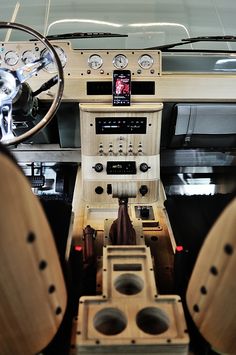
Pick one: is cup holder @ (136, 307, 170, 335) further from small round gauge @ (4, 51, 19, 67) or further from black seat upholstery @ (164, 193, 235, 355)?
small round gauge @ (4, 51, 19, 67)

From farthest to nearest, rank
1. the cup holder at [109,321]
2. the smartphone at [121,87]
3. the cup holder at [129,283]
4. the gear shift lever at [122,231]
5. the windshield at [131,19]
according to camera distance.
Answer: the windshield at [131,19] → the smartphone at [121,87] → the gear shift lever at [122,231] → the cup holder at [129,283] → the cup holder at [109,321]

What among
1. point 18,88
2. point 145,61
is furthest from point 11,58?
point 145,61

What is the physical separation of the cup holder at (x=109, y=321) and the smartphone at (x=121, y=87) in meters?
1.14

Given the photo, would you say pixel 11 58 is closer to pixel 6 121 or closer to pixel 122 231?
pixel 6 121

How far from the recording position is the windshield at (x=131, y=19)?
2.20m

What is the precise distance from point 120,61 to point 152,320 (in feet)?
4.22

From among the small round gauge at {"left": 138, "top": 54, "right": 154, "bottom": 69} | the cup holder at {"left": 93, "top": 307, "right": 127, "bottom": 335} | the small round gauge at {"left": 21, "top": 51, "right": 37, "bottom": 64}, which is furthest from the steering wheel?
the cup holder at {"left": 93, "top": 307, "right": 127, "bottom": 335}

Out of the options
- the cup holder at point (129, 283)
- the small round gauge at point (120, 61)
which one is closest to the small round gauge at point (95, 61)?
the small round gauge at point (120, 61)

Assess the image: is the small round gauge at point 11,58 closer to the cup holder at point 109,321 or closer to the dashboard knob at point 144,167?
the dashboard knob at point 144,167

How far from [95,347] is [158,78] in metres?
1.35

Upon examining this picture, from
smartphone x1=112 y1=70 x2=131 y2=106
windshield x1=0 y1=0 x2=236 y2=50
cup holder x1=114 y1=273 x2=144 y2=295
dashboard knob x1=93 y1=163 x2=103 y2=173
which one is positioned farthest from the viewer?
windshield x1=0 y1=0 x2=236 y2=50

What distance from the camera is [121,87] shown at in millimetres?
1921

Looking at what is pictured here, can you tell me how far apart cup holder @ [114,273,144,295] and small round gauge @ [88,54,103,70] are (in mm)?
1117

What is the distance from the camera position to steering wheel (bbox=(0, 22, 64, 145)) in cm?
155
